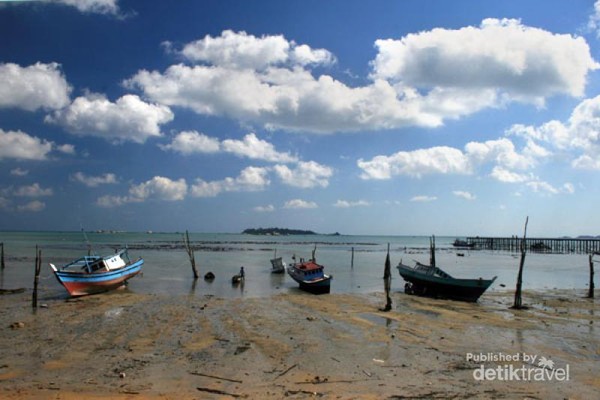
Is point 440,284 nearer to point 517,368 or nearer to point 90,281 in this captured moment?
point 517,368

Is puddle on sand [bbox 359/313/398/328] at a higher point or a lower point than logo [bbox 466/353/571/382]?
lower

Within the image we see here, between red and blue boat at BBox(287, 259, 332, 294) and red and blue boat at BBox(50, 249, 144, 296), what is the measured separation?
12443 millimetres

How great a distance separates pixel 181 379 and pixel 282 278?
2953 centimetres

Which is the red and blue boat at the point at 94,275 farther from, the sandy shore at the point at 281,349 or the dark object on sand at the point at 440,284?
the dark object on sand at the point at 440,284

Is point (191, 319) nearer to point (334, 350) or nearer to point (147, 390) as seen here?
point (334, 350)

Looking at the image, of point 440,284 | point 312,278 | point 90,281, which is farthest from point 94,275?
point 440,284

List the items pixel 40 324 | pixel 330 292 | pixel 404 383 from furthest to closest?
pixel 330 292
pixel 40 324
pixel 404 383

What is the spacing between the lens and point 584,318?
68.1ft

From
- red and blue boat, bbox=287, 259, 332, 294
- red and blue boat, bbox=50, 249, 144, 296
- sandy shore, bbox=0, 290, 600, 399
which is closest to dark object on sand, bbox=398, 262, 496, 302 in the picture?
sandy shore, bbox=0, 290, 600, 399

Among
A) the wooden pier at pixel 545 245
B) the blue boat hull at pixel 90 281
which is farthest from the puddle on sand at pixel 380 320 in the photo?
the wooden pier at pixel 545 245

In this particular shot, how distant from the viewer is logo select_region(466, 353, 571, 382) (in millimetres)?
11250

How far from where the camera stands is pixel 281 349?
13625 millimetres

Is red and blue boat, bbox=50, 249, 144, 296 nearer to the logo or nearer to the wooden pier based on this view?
the logo

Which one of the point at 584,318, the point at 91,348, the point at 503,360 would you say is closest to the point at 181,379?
the point at 91,348
